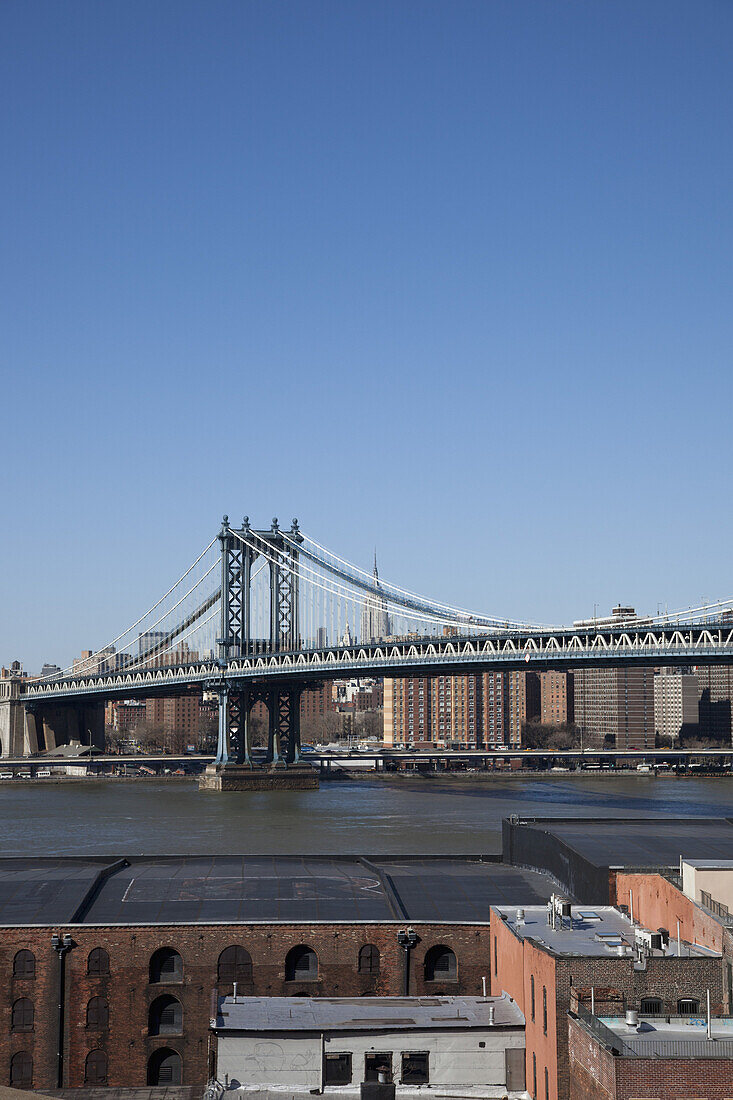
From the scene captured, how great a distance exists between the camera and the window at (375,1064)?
1767 cm

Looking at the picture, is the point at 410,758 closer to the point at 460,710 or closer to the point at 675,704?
the point at 460,710

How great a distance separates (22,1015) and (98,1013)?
3.89 feet

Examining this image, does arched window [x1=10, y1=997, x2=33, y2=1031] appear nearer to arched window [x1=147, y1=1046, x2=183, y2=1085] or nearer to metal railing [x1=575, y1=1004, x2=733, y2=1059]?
arched window [x1=147, y1=1046, x2=183, y2=1085]

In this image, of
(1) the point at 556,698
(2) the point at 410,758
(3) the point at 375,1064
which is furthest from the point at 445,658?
(1) the point at 556,698

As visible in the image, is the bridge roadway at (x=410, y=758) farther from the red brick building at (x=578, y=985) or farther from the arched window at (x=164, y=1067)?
the red brick building at (x=578, y=985)

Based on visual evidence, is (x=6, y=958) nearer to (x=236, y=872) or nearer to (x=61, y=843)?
(x=236, y=872)

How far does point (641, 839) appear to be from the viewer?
28469 mm

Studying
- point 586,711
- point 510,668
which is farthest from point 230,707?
point 586,711

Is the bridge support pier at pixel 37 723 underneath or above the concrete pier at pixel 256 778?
above

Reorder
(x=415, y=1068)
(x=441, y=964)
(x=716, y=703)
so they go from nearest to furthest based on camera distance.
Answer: (x=415, y=1068) → (x=441, y=964) → (x=716, y=703)

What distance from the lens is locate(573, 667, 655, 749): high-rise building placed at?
135 metres

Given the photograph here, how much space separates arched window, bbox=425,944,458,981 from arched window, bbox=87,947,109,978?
518 cm

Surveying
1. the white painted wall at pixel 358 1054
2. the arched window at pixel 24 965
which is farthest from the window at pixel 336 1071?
the arched window at pixel 24 965

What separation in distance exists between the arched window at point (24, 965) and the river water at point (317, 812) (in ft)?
62.6
